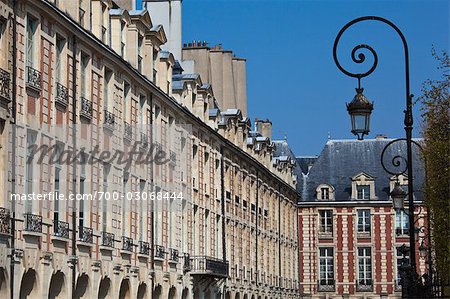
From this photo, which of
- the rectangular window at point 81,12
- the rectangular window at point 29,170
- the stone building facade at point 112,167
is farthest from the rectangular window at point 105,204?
the rectangular window at point 29,170

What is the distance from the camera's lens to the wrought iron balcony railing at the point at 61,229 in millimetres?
25281

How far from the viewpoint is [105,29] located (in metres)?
29.8

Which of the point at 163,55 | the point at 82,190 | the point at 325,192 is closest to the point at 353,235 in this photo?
the point at 325,192

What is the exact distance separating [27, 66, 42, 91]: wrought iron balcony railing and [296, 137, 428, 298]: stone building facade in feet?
135

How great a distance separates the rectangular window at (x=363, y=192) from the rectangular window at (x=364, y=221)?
0.84m

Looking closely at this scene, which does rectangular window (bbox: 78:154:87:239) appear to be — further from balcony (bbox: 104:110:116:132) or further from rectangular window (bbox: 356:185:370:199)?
rectangular window (bbox: 356:185:370:199)

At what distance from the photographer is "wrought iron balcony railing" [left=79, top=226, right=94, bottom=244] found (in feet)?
89.1

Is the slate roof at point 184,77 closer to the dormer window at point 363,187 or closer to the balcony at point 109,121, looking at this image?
the balcony at point 109,121

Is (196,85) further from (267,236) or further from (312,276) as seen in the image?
(312,276)

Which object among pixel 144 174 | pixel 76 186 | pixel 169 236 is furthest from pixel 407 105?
pixel 169 236

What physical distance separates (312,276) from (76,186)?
3934 cm

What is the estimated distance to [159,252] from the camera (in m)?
34.4

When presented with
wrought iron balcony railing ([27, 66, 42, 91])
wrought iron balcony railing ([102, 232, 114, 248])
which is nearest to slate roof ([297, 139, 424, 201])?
wrought iron balcony railing ([102, 232, 114, 248])

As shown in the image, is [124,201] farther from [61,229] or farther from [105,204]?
[61,229]
